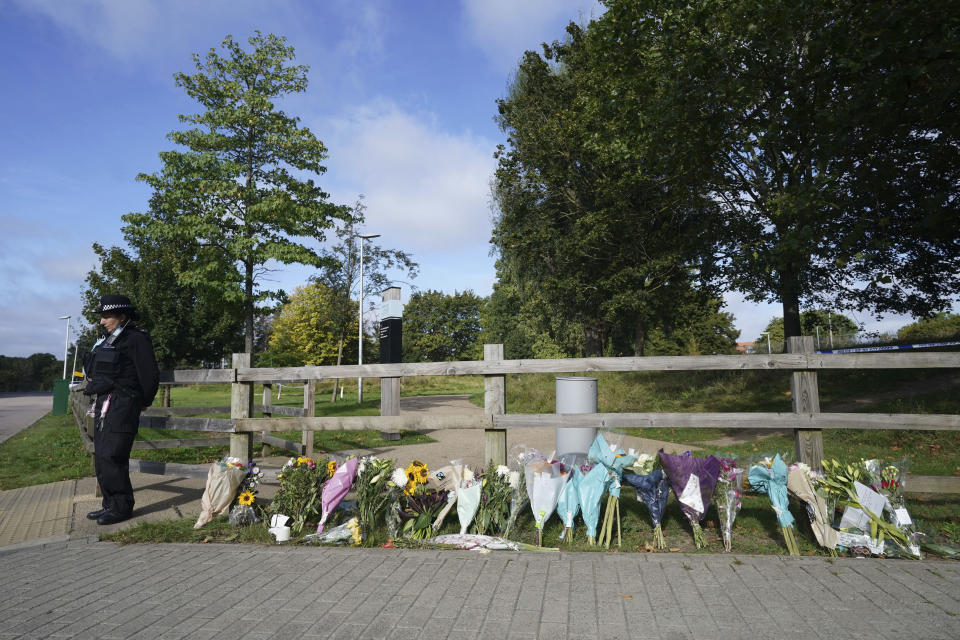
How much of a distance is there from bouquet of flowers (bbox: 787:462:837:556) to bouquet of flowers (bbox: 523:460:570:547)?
5.33 ft

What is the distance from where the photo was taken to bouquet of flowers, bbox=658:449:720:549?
432 centimetres

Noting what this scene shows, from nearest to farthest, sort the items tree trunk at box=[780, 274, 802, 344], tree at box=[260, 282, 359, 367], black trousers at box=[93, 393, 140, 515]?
black trousers at box=[93, 393, 140, 515] < tree trunk at box=[780, 274, 802, 344] < tree at box=[260, 282, 359, 367]

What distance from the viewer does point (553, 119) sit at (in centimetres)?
2095

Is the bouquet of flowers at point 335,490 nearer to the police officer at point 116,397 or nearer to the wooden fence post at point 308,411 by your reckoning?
the wooden fence post at point 308,411

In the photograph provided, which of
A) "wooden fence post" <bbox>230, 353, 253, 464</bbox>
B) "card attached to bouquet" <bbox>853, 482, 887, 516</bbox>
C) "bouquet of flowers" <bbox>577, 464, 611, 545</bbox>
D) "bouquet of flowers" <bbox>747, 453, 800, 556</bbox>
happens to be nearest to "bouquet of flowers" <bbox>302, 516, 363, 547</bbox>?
"wooden fence post" <bbox>230, 353, 253, 464</bbox>

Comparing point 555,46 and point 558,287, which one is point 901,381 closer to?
point 558,287

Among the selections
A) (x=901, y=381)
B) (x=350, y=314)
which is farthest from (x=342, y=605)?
(x=350, y=314)

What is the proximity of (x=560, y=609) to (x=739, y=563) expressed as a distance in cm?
147

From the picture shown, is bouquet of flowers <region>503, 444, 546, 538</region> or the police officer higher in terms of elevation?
the police officer

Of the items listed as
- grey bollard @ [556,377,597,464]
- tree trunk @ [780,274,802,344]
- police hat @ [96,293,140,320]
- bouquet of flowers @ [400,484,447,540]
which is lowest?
bouquet of flowers @ [400,484,447,540]

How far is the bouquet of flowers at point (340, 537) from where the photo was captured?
4.59 m

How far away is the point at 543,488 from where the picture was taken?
4.52 metres

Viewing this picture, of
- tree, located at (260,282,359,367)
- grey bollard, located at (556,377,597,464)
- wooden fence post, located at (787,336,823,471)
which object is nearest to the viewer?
wooden fence post, located at (787,336,823,471)

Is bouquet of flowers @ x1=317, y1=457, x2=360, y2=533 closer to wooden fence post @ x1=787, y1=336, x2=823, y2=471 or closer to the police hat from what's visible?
the police hat
